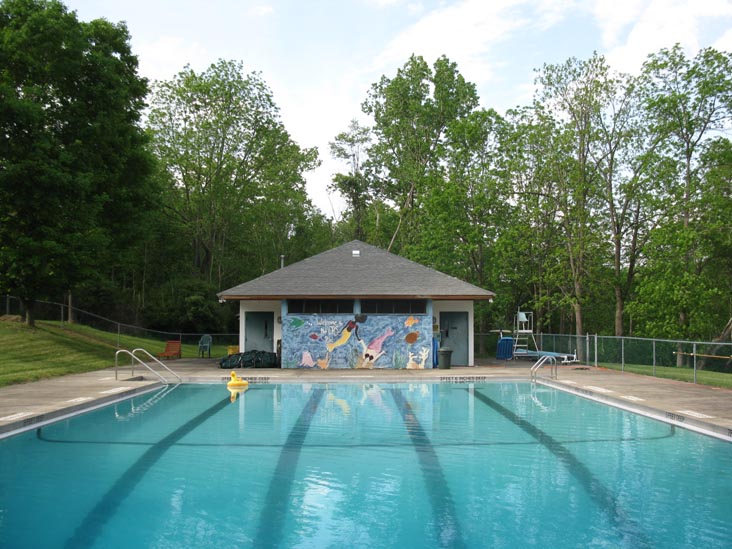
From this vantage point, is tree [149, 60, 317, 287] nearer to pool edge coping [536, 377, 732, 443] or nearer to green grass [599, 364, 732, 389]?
green grass [599, 364, 732, 389]

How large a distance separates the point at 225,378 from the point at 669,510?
14899mm

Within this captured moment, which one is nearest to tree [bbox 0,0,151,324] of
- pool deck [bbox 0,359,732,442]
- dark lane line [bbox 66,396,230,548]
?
pool deck [bbox 0,359,732,442]

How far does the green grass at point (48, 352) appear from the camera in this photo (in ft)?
62.8

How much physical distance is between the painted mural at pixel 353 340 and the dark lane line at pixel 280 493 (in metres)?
12.0

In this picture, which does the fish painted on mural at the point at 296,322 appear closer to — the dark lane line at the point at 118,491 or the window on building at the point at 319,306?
the window on building at the point at 319,306

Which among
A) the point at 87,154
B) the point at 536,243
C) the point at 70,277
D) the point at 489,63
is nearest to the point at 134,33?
the point at 87,154

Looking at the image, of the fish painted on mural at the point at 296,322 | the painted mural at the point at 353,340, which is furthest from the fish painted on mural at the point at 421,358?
the fish painted on mural at the point at 296,322

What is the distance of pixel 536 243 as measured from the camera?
114 ft

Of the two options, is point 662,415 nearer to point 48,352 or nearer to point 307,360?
point 307,360

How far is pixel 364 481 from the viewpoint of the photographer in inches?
294

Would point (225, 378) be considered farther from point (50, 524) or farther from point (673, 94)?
point (673, 94)

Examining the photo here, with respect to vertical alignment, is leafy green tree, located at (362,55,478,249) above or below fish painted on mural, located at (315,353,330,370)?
above

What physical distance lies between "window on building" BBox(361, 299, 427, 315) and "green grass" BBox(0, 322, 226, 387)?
33.7ft

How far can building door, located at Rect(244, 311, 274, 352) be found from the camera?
2567 centimetres
